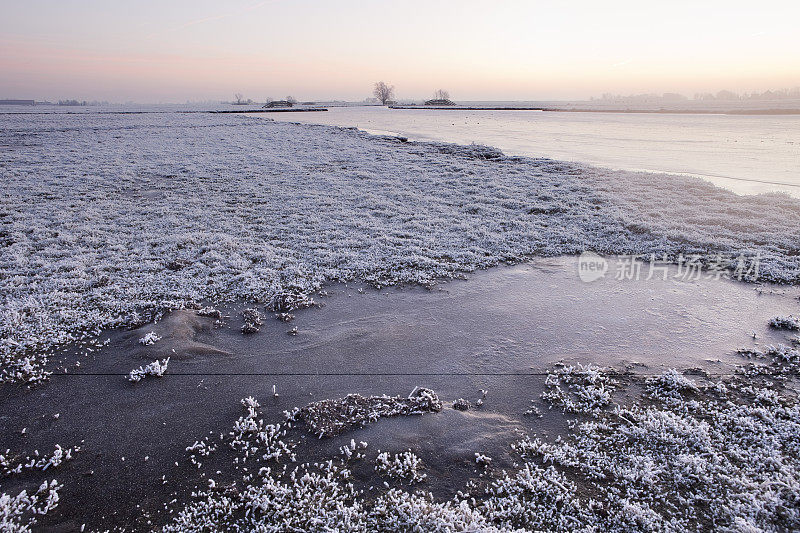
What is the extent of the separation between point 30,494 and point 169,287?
12.6 feet

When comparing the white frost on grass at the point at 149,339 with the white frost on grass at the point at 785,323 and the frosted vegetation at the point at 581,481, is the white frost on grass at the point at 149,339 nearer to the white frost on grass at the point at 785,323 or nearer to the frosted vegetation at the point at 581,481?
the frosted vegetation at the point at 581,481

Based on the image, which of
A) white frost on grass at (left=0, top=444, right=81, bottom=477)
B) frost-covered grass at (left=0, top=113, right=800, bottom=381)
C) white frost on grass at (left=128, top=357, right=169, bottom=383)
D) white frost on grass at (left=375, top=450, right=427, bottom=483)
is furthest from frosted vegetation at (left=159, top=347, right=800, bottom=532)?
frost-covered grass at (left=0, top=113, right=800, bottom=381)

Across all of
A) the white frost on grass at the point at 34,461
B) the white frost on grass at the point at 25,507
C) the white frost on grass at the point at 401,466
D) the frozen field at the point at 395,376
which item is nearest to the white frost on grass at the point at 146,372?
the frozen field at the point at 395,376

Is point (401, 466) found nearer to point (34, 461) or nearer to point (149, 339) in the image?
point (34, 461)

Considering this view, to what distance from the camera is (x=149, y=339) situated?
521 centimetres

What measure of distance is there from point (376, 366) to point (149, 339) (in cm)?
282

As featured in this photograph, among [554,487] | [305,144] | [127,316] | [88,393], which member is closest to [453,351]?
[554,487]

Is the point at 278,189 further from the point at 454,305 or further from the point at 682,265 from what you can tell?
the point at 682,265

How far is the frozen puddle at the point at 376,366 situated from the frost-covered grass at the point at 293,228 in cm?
77

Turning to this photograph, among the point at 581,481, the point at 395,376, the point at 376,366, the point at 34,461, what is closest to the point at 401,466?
the point at 395,376

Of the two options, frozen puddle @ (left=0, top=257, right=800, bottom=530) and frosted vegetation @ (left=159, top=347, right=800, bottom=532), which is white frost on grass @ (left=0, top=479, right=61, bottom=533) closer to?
frozen puddle @ (left=0, top=257, right=800, bottom=530)

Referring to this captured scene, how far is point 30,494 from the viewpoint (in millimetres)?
3270

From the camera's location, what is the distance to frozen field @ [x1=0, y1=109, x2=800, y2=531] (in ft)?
10.5

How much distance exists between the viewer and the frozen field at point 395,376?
3209 mm
